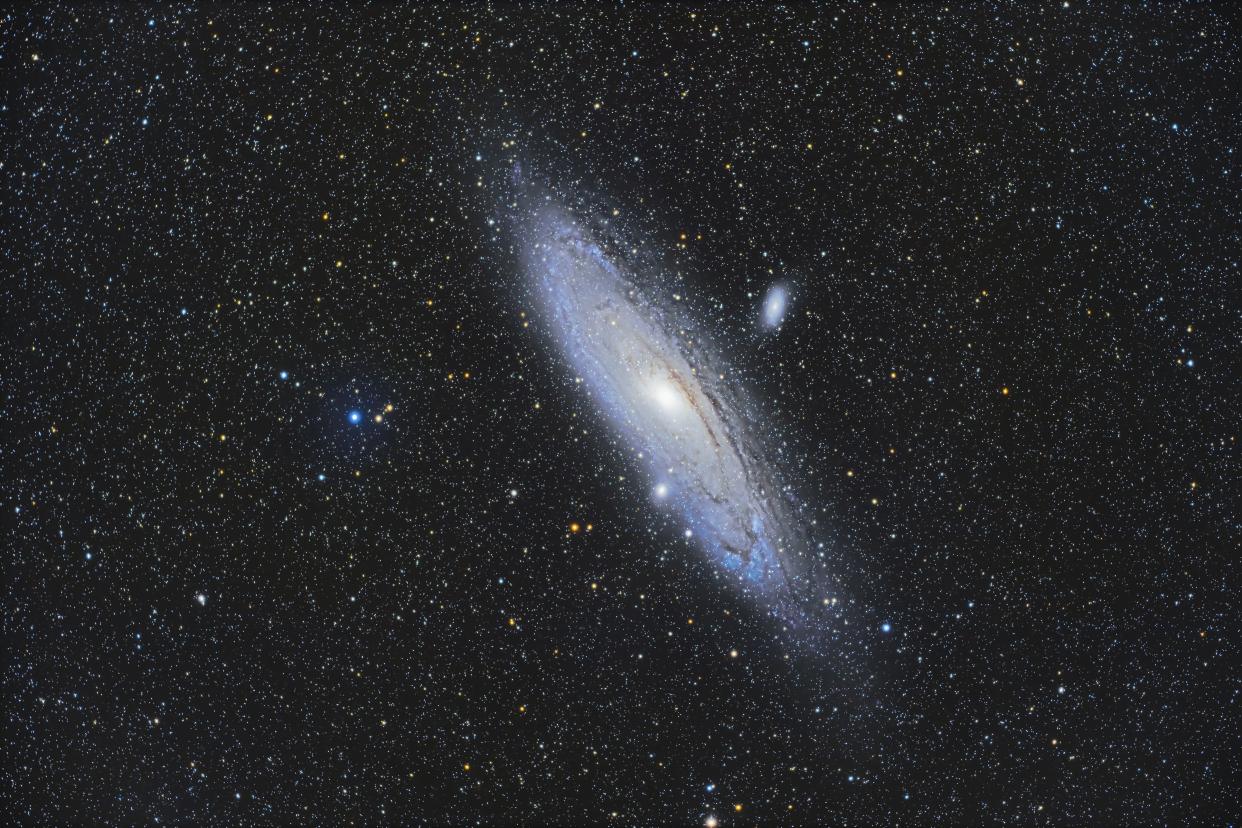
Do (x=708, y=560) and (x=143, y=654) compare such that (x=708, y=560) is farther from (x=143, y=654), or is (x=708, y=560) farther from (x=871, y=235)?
(x=143, y=654)

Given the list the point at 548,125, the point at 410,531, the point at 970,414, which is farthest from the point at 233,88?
the point at 970,414

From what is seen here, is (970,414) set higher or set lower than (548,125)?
lower

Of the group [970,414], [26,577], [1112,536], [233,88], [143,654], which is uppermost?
[233,88]

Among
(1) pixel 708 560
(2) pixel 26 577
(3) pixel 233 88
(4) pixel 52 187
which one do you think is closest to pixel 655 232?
(1) pixel 708 560

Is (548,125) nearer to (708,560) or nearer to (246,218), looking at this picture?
(246,218)

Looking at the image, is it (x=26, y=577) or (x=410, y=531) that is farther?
(x=26, y=577)

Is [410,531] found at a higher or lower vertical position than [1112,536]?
higher
